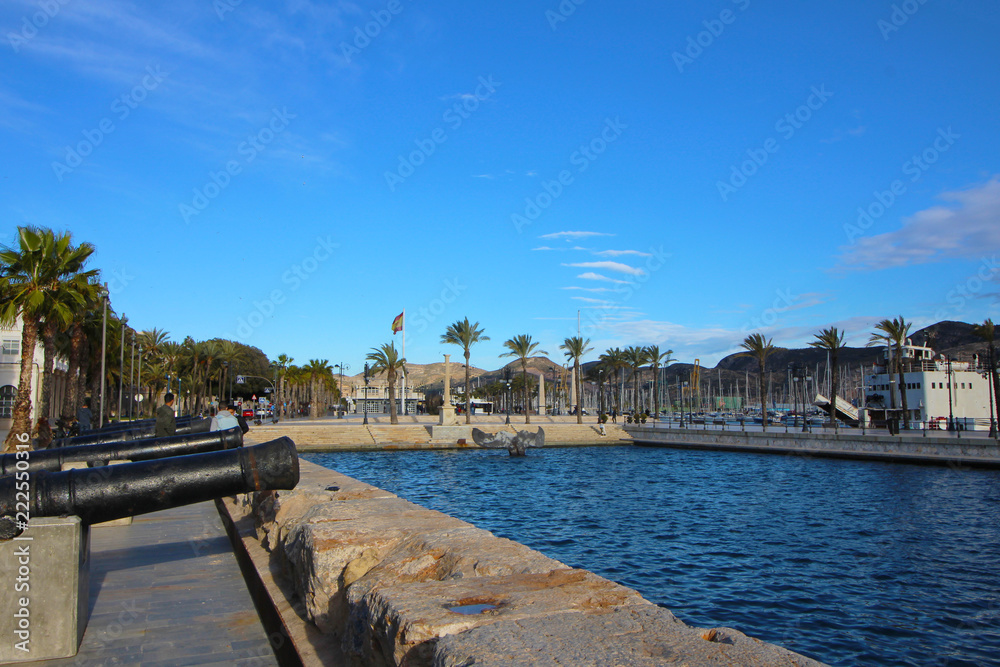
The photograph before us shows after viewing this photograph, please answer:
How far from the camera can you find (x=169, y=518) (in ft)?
30.8

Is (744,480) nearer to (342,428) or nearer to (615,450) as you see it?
(615,450)

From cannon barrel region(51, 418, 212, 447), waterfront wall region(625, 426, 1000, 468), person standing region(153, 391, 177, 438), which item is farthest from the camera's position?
waterfront wall region(625, 426, 1000, 468)

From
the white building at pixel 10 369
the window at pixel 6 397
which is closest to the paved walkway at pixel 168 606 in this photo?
the white building at pixel 10 369

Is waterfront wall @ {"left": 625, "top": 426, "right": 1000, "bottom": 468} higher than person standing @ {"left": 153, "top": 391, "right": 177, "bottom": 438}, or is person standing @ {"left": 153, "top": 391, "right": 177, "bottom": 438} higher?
person standing @ {"left": 153, "top": 391, "right": 177, "bottom": 438}

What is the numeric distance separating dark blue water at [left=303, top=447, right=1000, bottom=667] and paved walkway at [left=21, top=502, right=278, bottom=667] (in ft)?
19.3

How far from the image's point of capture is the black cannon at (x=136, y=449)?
6.17 metres

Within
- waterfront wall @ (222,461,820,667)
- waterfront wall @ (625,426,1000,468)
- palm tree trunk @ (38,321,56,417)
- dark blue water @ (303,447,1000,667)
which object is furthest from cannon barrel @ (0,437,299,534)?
waterfront wall @ (625,426,1000,468)

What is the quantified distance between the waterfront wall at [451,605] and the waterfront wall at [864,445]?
32.9 meters

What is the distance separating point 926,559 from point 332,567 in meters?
13.3

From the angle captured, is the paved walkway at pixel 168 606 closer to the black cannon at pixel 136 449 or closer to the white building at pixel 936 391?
the black cannon at pixel 136 449

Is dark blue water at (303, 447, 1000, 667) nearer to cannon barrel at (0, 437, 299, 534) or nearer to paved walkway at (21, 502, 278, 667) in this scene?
paved walkway at (21, 502, 278, 667)

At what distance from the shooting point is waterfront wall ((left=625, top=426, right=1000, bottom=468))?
30812mm

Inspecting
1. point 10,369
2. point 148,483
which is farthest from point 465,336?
point 148,483

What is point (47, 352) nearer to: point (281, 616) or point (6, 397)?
point (6, 397)
